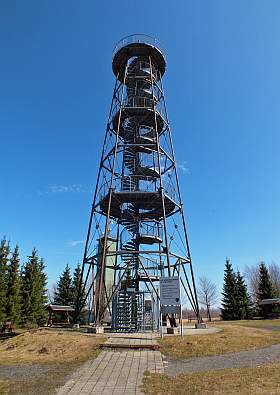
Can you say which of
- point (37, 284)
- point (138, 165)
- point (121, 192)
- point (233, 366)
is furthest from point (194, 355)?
point (37, 284)

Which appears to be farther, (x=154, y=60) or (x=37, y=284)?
(x=37, y=284)

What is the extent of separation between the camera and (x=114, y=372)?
821cm

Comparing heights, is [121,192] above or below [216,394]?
above

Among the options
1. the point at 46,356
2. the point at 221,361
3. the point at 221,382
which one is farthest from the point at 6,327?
the point at 221,382

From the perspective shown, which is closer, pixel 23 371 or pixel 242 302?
pixel 23 371

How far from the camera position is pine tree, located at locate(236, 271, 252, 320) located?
1511 inches

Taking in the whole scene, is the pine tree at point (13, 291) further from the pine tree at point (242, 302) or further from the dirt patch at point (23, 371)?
the pine tree at point (242, 302)

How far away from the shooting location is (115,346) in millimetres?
11516

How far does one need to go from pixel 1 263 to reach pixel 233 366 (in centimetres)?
2670

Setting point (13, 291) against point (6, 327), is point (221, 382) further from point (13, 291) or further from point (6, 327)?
point (13, 291)

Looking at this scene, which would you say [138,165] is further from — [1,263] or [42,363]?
[1,263]

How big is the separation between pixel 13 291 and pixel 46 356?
2215 cm

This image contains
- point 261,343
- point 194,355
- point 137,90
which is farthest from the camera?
point 137,90

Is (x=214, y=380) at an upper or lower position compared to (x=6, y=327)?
lower
